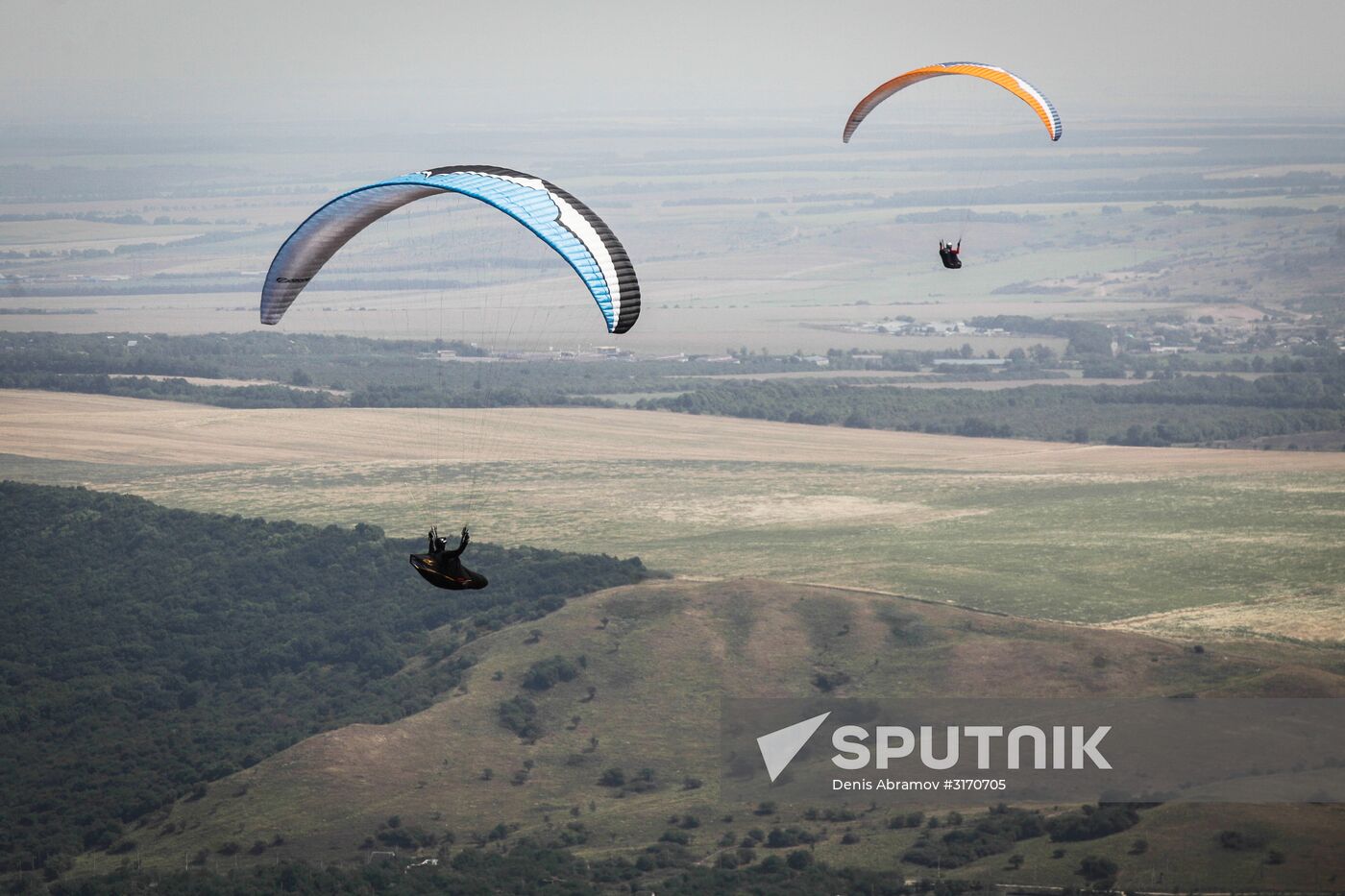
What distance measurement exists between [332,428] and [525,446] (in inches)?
604

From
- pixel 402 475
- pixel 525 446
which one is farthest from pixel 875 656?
pixel 525 446

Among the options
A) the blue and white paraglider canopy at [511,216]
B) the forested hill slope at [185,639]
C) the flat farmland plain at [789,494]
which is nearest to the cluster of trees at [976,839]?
the forested hill slope at [185,639]

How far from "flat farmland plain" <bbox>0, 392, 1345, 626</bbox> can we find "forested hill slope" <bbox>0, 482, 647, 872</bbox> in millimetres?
7144

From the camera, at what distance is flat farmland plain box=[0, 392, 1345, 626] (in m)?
103

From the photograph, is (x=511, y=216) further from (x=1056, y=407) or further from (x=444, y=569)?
(x=1056, y=407)

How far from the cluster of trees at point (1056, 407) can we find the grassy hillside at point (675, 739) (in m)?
74.6

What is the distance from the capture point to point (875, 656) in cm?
8225

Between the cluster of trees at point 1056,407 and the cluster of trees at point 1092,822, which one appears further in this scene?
the cluster of trees at point 1056,407

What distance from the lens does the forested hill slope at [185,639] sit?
248 feet

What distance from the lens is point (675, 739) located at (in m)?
75.1

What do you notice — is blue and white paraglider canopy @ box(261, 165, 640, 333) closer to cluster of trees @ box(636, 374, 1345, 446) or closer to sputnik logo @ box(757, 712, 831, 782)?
sputnik logo @ box(757, 712, 831, 782)

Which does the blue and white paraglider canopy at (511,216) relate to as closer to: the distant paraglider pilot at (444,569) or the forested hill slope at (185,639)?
the distant paraglider pilot at (444,569)

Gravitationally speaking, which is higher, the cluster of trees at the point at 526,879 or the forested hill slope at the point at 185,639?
the forested hill slope at the point at 185,639

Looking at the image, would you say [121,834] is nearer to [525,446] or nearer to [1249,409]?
[525,446]
